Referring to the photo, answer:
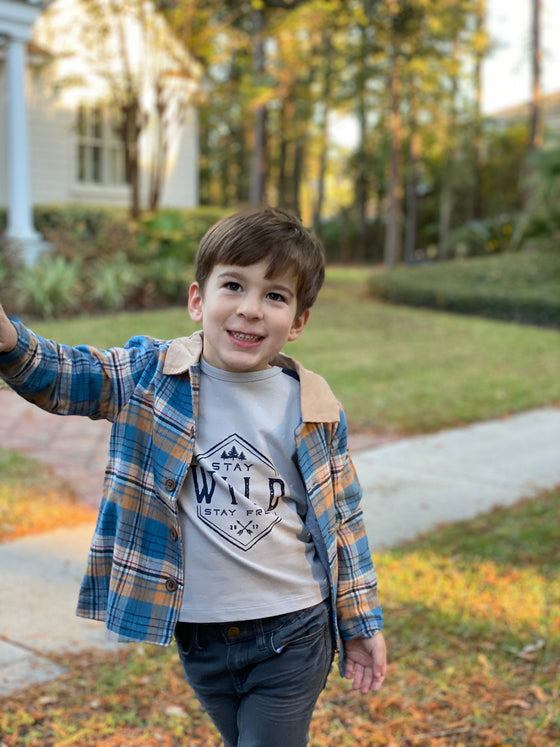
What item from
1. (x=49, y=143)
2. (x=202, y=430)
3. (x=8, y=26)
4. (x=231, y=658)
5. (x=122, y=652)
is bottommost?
(x=122, y=652)

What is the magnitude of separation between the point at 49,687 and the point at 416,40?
728 inches

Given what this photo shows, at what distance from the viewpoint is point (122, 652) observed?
321 cm

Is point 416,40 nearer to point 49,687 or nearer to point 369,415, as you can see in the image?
point 369,415

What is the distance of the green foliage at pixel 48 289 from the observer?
37.0 feet

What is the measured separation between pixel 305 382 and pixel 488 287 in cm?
1298

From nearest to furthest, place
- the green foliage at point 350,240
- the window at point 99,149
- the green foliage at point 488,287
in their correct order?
the green foliage at point 488,287
the window at point 99,149
the green foliage at point 350,240

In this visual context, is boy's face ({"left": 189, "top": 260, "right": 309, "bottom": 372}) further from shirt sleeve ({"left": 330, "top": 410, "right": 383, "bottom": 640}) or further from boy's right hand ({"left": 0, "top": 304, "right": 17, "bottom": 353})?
boy's right hand ({"left": 0, "top": 304, "right": 17, "bottom": 353})

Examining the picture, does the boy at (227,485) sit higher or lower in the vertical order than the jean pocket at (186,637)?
higher

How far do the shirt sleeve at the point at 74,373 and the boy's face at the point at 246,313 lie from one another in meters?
0.17

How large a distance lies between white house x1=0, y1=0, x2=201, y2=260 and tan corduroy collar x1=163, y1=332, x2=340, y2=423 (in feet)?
42.4

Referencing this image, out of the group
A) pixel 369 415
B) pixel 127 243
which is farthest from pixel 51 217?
pixel 369 415

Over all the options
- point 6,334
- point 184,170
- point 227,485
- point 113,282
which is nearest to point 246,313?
point 227,485

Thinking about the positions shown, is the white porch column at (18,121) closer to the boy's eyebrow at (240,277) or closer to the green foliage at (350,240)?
the boy's eyebrow at (240,277)

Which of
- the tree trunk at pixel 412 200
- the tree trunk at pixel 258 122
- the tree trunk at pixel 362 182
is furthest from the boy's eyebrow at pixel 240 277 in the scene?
the tree trunk at pixel 362 182
